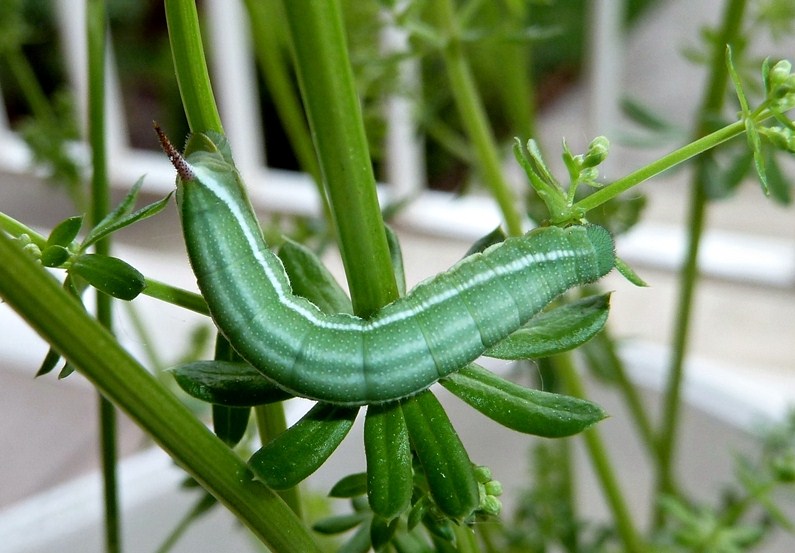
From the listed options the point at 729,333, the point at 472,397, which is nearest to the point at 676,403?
the point at 472,397

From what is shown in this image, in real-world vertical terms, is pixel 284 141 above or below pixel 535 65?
above

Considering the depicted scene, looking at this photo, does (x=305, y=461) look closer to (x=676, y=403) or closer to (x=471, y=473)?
(x=471, y=473)

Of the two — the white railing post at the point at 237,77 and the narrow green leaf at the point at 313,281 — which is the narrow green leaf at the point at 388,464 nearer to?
the narrow green leaf at the point at 313,281

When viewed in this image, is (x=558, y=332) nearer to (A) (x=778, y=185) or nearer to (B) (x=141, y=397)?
(B) (x=141, y=397)

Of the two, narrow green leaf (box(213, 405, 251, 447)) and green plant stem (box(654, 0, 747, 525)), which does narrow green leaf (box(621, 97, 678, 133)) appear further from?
narrow green leaf (box(213, 405, 251, 447))

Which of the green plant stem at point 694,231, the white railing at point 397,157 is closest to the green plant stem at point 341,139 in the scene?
the green plant stem at point 694,231

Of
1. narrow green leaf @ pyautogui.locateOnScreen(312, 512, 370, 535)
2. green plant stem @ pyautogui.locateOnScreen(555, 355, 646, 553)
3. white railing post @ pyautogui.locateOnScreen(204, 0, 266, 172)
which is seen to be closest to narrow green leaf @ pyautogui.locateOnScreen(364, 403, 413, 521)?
narrow green leaf @ pyautogui.locateOnScreen(312, 512, 370, 535)
